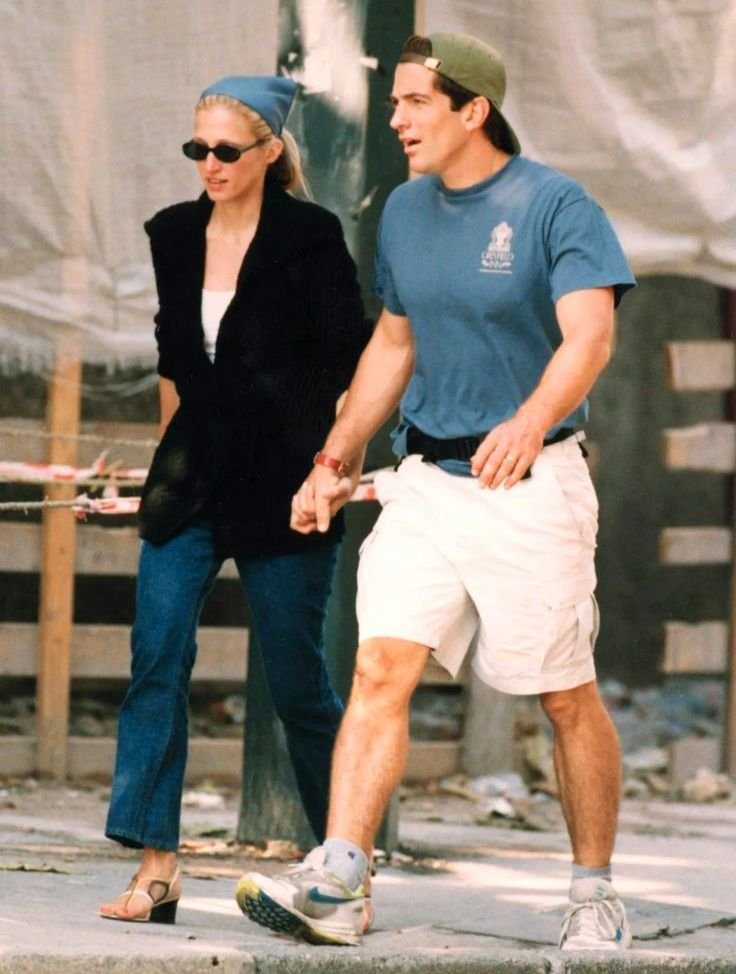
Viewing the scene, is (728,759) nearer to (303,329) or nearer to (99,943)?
(303,329)

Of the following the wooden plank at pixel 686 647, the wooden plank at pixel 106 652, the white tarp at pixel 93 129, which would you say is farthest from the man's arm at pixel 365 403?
the wooden plank at pixel 686 647

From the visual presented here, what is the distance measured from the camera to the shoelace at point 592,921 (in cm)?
531

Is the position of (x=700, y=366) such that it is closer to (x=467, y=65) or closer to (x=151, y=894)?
(x=467, y=65)

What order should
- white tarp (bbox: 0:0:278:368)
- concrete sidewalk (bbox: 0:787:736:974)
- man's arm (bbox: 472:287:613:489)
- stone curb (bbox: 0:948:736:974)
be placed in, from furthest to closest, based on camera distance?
white tarp (bbox: 0:0:278:368), man's arm (bbox: 472:287:613:489), concrete sidewalk (bbox: 0:787:736:974), stone curb (bbox: 0:948:736:974)

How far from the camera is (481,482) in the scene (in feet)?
17.0

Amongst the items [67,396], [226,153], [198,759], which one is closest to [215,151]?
[226,153]

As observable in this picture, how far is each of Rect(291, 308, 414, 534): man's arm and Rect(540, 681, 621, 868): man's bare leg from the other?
70 centimetres

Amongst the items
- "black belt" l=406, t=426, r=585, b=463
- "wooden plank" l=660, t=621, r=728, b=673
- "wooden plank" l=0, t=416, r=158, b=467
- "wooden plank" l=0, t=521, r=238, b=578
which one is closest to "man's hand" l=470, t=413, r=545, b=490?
"black belt" l=406, t=426, r=585, b=463

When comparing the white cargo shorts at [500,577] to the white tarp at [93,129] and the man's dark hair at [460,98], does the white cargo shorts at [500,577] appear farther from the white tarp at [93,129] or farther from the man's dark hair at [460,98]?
the white tarp at [93,129]

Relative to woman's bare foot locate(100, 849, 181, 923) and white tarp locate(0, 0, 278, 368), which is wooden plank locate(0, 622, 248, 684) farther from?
woman's bare foot locate(100, 849, 181, 923)

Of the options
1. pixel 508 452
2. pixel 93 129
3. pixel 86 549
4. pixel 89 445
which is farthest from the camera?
pixel 86 549

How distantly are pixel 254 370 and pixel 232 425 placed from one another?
143mm

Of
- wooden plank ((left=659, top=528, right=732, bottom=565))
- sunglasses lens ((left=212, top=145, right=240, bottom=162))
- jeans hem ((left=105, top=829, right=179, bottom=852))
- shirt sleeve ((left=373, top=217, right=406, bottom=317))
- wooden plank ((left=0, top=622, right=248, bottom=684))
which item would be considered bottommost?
jeans hem ((left=105, top=829, right=179, bottom=852))

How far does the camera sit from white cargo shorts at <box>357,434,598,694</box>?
17.2 feet
